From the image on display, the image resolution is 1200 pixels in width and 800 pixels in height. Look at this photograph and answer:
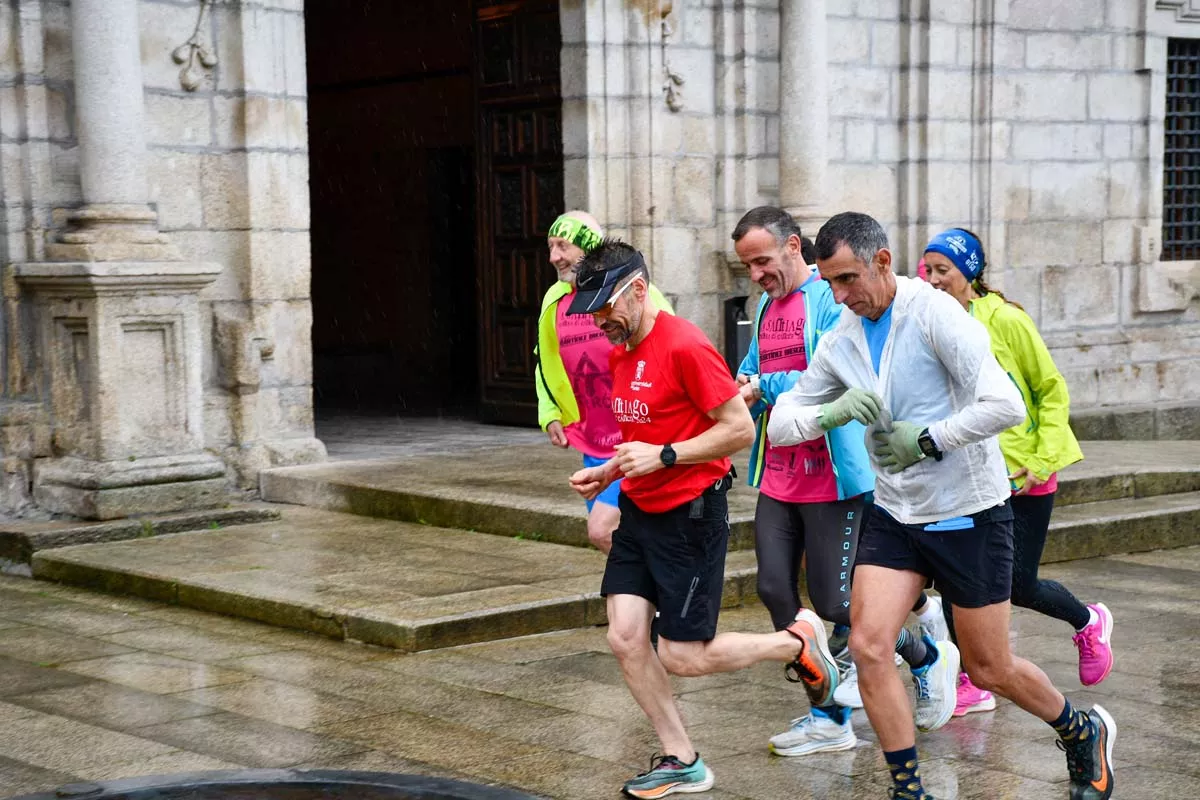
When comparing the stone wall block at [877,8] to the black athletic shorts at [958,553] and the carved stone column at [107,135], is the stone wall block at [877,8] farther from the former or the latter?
the black athletic shorts at [958,553]

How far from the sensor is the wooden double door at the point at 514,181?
12719 mm

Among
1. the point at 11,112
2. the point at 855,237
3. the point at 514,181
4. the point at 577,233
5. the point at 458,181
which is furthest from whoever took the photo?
the point at 458,181

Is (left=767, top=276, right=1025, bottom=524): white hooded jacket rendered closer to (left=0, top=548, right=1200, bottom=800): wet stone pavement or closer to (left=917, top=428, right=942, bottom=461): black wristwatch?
(left=917, top=428, right=942, bottom=461): black wristwatch

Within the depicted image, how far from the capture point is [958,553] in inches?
196

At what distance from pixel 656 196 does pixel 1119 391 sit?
192 inches

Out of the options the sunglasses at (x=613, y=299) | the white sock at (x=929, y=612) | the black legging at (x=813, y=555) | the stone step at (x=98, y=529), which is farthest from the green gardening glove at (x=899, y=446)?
the stone step at (x=98, y=529)

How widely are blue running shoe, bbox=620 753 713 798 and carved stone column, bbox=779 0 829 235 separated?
7.89 m

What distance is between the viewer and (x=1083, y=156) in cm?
1499

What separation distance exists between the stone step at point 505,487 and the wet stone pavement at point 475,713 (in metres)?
1.42

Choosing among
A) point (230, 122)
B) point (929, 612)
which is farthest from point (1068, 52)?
point (929, 612)

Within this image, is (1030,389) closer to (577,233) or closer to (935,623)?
(935,623)

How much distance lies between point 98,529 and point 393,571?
1.92 metres

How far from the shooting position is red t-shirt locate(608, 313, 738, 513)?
5.39 metres

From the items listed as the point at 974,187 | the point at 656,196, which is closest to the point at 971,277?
the point at 656,196
